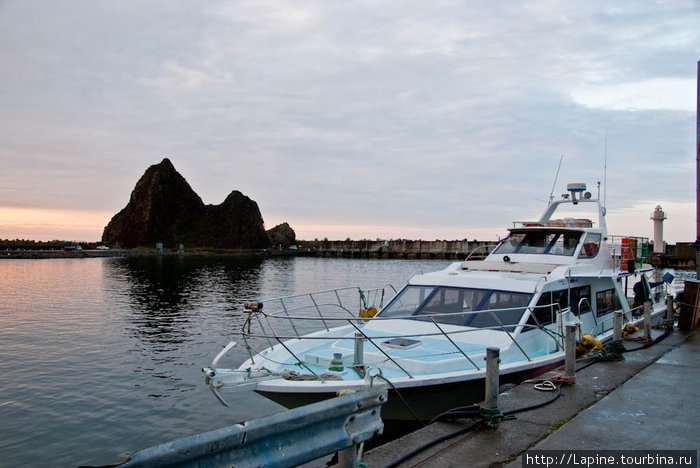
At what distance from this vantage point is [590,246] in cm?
1379

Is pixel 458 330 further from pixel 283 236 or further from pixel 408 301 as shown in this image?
pixel 283 236

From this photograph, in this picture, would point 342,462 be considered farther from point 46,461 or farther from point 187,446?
point 46,461

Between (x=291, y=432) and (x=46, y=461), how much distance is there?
8.25m

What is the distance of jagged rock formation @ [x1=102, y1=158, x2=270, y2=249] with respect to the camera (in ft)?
502

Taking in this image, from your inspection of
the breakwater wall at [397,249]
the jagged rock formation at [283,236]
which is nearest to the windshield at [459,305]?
the breakwater wall at [397,249]

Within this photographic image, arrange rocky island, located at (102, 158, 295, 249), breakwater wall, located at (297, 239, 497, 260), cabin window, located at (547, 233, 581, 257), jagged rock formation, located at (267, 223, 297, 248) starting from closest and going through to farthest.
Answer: cabin window, located at (547, 233, 581, 257)
breakwater wall, located at (297, 239, 497, 260)
jagged rock formation, located at (267, 223, 297, 248)
rocky island, located at (102, 158, 295, 249)

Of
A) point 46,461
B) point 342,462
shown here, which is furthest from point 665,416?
point 46,461

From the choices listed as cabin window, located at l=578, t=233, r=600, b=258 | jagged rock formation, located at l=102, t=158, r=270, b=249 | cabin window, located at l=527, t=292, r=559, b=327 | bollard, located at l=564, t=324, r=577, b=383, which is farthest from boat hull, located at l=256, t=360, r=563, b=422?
jagged rock formation, located at l=102, t=158, r=270, b=249

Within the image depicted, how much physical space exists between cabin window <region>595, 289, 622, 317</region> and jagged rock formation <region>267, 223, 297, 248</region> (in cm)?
13926

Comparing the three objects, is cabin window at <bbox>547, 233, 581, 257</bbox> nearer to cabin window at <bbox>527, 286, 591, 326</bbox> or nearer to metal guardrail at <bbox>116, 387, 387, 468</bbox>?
cabin window at <bbox>527, 286, 591, 326</bbox>

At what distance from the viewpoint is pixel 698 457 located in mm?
5309

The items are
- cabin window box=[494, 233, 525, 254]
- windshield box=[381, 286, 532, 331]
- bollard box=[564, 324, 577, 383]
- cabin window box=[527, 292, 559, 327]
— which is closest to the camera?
bollard box=[564, 324, 577, 383]

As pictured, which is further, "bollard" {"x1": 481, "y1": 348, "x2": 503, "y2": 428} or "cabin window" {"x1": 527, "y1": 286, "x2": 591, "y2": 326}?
"cabin window" {"x1": 527, "y1": 286, "x2": 591, "y2": 326}

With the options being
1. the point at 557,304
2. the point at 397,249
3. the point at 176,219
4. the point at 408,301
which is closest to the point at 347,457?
the point at 408,301
